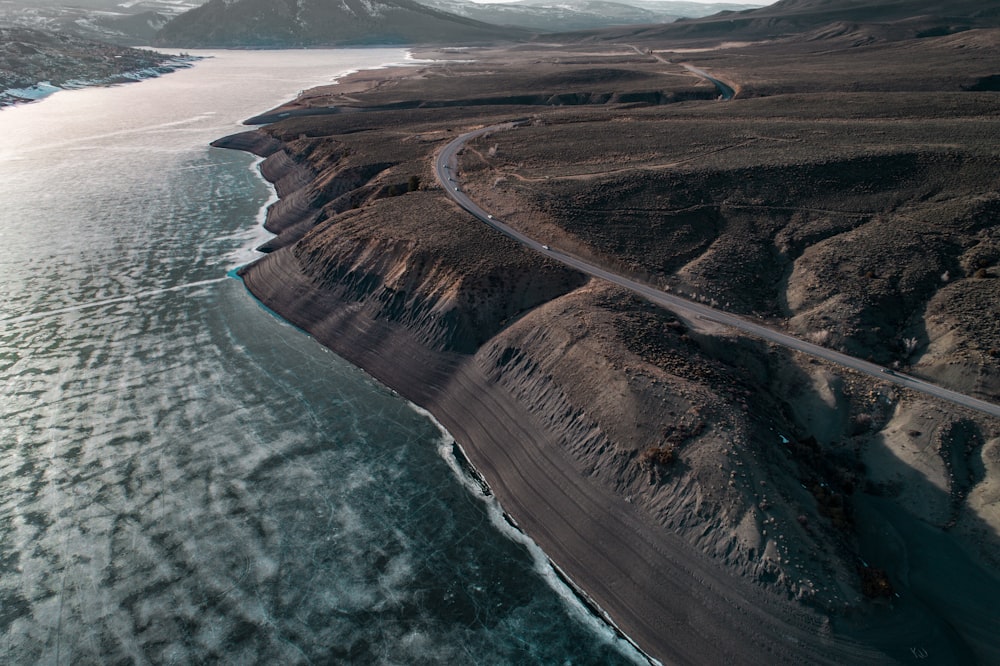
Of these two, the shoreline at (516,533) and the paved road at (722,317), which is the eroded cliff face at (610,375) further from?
the paved road at (722,317)

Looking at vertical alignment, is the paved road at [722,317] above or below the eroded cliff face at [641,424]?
above

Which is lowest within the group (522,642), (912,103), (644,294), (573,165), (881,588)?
(522,642)

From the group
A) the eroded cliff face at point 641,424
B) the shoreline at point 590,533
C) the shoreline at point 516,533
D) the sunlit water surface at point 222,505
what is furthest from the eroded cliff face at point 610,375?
the sunlit water surface at point 222,505

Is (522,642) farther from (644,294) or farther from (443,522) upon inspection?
(644,294)

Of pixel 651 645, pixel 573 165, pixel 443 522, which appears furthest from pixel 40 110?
pixel 651 645

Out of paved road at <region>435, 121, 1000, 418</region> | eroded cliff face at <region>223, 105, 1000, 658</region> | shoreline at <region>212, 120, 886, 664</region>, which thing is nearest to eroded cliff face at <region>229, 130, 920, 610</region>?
eroded cliff face at <region>223, 105, 1000, 658</region>

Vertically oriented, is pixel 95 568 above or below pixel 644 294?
below

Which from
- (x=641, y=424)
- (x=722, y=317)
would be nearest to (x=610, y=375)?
(x=641, y=424)
